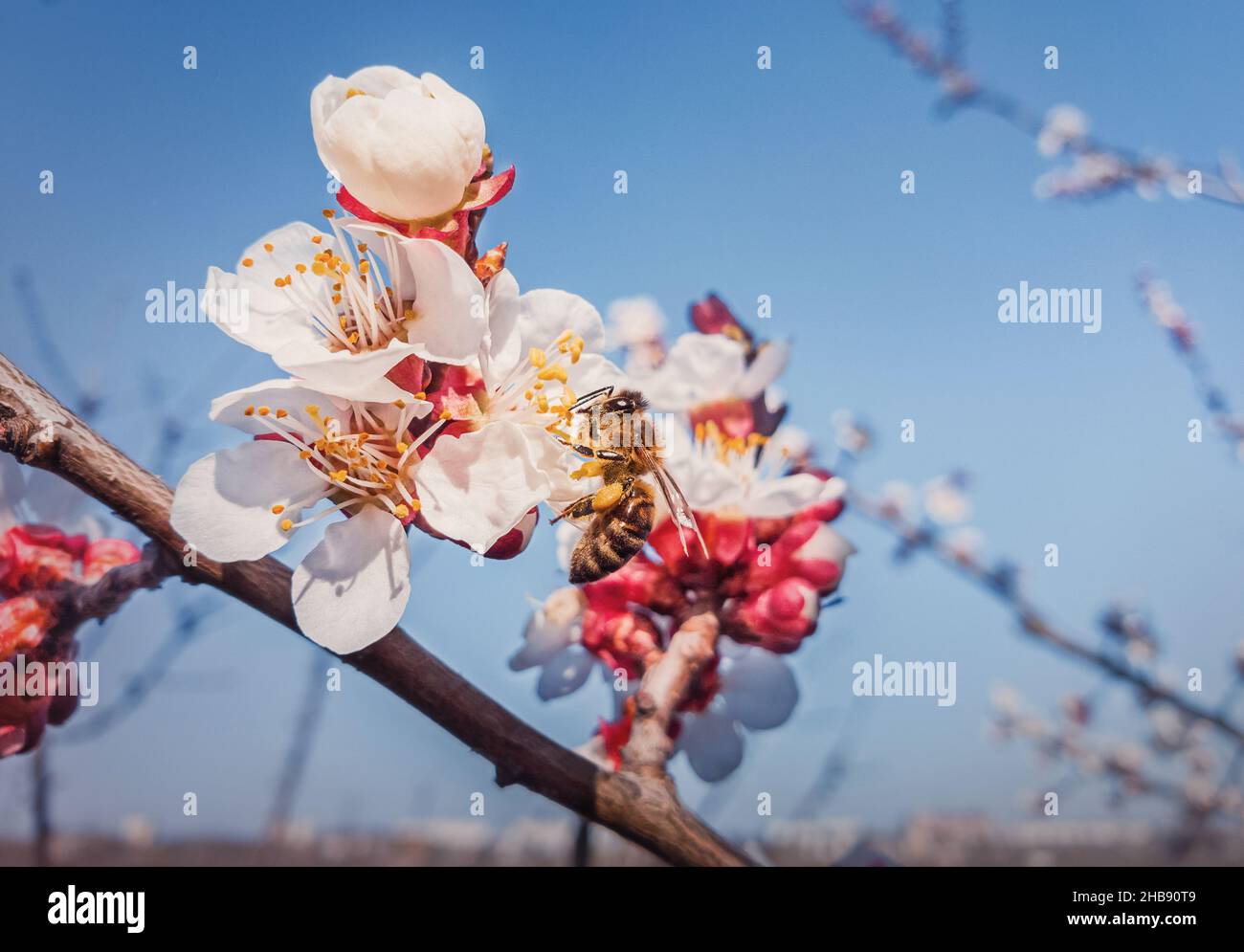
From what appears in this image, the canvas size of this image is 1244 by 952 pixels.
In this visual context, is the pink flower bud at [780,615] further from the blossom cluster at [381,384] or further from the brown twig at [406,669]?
the blossom cluster at [381,384]

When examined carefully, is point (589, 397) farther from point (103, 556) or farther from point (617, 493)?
point (103, 556)

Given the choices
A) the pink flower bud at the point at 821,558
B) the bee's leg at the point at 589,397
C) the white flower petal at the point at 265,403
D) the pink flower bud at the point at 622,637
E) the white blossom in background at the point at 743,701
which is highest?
the bee's leg at the point at 589,397

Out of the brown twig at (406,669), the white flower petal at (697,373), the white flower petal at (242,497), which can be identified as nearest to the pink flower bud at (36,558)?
the brown twig at (406,669)

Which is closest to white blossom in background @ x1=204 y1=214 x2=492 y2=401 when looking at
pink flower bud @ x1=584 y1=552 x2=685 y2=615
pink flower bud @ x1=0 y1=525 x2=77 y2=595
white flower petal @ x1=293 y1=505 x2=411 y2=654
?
white flower petal @ x1=293 y1=505 x2=411 y2=654
